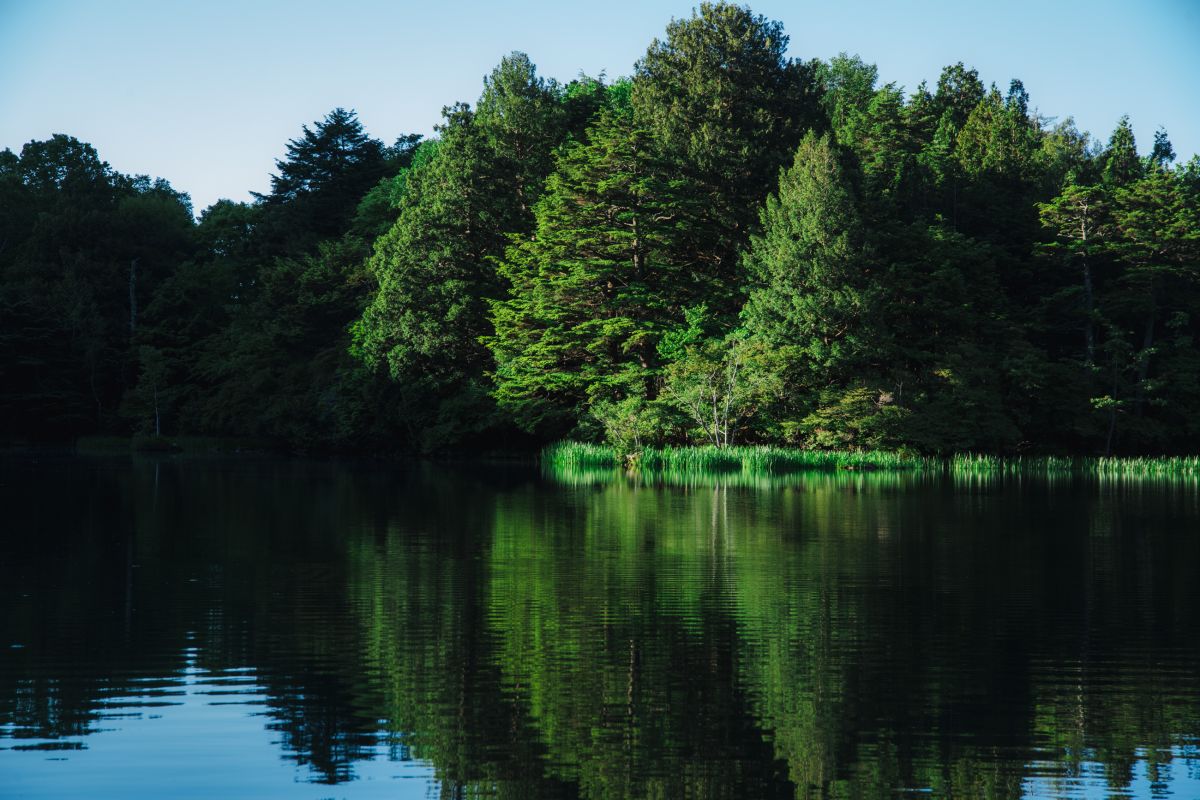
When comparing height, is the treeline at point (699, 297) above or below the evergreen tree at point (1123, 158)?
below

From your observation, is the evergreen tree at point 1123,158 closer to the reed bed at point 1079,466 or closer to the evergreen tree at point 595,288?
the reed bed at point 1079,466

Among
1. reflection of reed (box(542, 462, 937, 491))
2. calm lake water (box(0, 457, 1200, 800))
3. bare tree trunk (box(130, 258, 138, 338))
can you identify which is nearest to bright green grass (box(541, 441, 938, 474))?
reflection of reed (box(542, 462, 937, 491))

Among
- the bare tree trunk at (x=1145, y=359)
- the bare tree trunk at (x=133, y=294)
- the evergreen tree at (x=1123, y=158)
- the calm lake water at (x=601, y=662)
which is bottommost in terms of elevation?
the calm lake water at (x=601, y=662)

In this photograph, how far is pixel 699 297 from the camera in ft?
156

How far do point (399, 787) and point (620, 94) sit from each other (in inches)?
2412

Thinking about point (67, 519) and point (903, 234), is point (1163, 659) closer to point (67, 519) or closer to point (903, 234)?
point (67, 519)

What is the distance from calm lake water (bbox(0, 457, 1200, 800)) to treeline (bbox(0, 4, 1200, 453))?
24.0 m

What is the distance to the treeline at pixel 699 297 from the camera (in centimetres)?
4275

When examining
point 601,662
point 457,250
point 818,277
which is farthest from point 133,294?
point 601,662

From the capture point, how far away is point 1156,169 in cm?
4859

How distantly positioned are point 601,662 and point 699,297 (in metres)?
38.9

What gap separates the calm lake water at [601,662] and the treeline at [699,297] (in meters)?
24.0

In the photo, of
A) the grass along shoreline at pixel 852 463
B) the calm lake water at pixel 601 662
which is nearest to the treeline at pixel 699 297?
the grass along shoreline at pixel 852 463

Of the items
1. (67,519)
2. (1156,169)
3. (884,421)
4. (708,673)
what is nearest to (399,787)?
(708,673)
